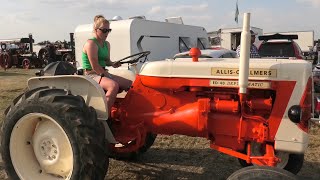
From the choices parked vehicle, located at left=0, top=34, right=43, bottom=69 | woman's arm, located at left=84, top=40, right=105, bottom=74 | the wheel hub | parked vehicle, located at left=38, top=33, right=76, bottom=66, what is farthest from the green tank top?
parked vehicle, located at left=0, top=34, right=43, bottom=69

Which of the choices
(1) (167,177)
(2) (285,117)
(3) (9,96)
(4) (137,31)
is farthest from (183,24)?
(2) (285,117)

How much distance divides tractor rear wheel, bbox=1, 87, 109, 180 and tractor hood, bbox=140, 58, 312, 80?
2.44ft

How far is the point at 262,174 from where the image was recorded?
2.88 m

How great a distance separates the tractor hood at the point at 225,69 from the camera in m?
3.27

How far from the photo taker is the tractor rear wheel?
3.39 meters

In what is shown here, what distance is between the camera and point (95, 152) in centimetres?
337

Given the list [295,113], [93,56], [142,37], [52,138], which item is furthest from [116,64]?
[142,37]

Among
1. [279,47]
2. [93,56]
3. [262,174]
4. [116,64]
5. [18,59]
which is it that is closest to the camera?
[262,174]

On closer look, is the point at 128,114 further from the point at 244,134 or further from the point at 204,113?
the point at 244,134

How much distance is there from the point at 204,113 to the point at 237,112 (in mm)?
295

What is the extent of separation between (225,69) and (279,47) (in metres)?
8.08

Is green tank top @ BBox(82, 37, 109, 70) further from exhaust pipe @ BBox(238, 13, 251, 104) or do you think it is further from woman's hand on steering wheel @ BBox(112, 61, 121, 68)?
exhaust pipe @ BBox(238, 13, 251, 104)

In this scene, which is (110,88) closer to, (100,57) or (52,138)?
(100,57)

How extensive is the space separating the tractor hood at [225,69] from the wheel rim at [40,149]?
1.02 metres
